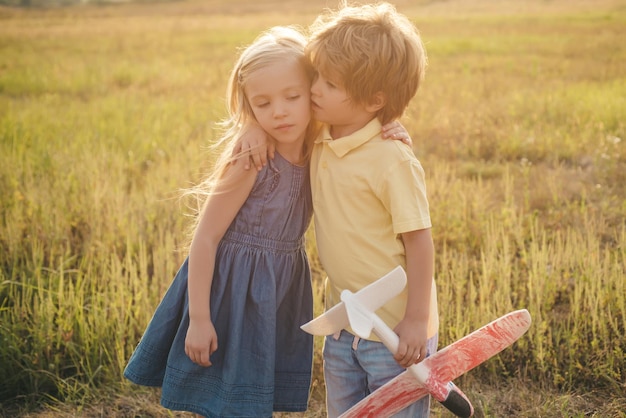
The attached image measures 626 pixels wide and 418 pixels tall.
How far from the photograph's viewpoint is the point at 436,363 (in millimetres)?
1734

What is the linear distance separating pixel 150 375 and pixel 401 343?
0.79 metres

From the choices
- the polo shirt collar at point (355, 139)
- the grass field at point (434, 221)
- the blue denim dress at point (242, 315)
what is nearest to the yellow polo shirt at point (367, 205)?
the polo shirt collar at point (355, 139)

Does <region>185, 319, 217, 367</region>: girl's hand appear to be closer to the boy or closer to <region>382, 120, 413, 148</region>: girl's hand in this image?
the boy

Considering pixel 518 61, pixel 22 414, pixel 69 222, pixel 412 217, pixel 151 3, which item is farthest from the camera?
pixel 151 3

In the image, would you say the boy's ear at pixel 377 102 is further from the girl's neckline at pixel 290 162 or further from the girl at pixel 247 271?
the girl's neckline at pixel 290 162

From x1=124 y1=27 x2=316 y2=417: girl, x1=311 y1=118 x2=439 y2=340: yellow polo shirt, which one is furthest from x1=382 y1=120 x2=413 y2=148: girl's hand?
x1=124 y1=27 x2=316 y2=417: girl

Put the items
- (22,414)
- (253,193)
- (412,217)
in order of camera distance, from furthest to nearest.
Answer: (22,414) < (253,193) < (412,217)

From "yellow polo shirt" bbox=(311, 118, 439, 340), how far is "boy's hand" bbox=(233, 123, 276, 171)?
0.16m

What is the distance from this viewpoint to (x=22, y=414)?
98.9 inches

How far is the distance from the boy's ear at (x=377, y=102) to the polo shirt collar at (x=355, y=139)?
0.03m

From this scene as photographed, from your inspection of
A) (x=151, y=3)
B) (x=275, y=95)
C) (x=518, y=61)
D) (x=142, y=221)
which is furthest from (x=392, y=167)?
(x=151, y=3)

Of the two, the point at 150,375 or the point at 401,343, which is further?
the point at 150,375

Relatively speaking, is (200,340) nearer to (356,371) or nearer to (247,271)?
(247,271)

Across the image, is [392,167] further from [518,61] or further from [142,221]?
[518,61]
